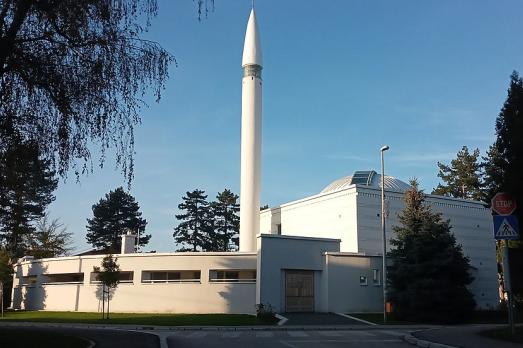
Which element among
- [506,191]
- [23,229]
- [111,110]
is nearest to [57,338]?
[111,110]

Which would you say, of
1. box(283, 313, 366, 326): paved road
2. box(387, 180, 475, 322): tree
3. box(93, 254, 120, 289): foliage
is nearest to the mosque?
box(283, 313, 366, 326): paved road

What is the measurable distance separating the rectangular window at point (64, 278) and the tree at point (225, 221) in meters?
38.3

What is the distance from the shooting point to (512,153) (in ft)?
54.2

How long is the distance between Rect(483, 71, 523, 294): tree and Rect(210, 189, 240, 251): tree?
6813 cm

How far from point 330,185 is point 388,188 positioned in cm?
1099

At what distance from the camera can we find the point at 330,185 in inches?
2282

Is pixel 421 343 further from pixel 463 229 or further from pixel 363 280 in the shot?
pixel 463 229

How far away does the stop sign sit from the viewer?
15414 mm

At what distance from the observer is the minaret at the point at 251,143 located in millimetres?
49562

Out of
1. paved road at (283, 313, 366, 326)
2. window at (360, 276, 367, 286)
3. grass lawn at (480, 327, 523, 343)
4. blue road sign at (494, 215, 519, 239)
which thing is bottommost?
paved road at (283, 313, 366, 326)

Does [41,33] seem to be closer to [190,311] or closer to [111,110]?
[111,110]

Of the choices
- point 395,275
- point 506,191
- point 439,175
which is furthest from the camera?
point 439,175

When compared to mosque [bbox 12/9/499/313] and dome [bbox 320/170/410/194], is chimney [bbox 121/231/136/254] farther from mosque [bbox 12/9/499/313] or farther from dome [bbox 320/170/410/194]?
dome [bbox 320/170/410/194]

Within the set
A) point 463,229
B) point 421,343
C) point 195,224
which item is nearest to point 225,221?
point 195,224
